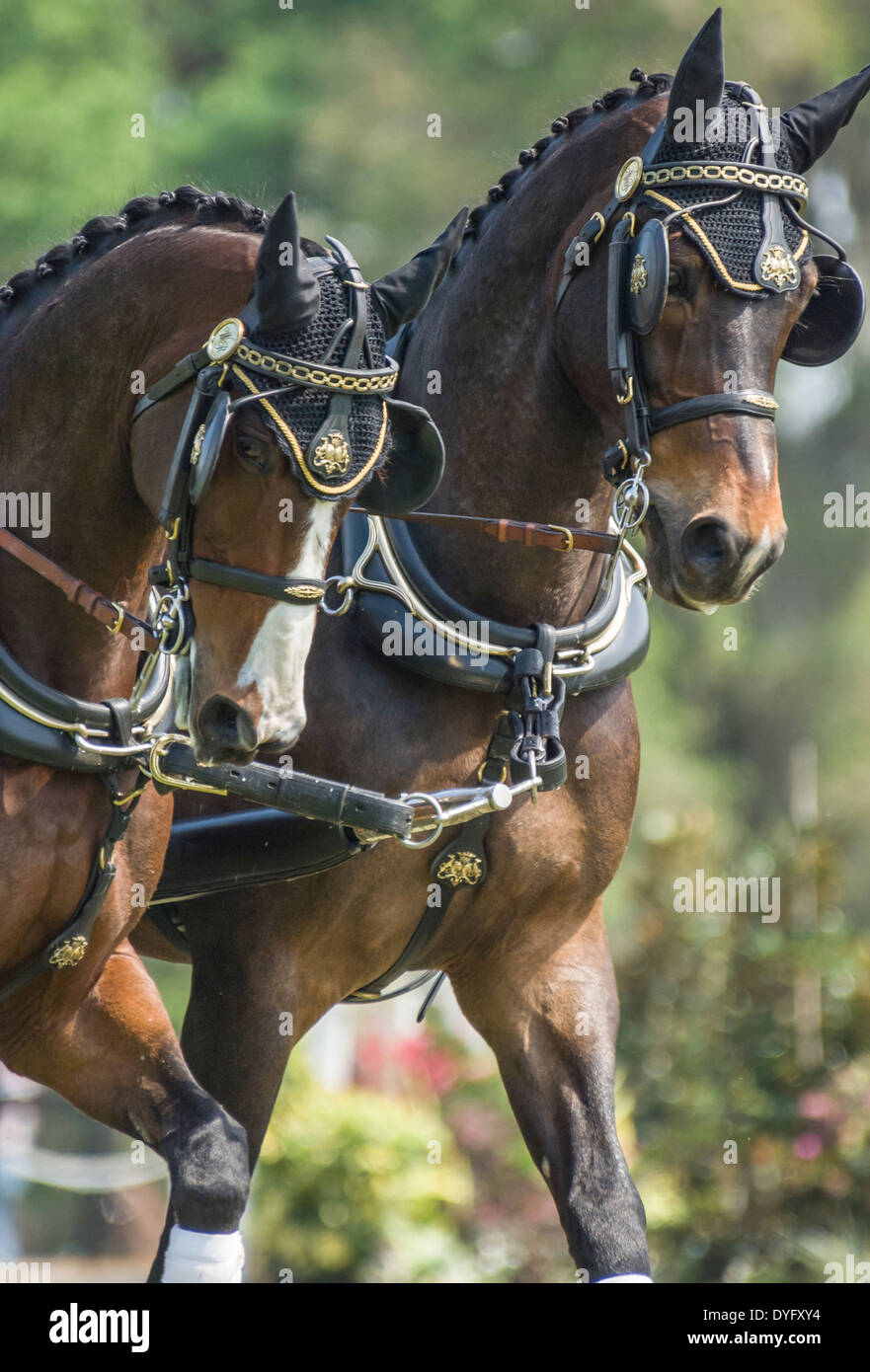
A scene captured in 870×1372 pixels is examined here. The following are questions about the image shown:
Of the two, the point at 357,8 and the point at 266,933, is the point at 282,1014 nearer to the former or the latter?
the point at 266,933

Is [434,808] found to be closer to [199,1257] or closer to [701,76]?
[199,1257]

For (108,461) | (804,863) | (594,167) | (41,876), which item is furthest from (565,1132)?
(804,863)

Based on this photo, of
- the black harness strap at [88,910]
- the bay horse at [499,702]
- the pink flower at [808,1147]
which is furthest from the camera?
the pink flower at [808,1147]

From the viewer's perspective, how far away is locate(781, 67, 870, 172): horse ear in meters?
3.39

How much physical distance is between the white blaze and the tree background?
42.7 inches

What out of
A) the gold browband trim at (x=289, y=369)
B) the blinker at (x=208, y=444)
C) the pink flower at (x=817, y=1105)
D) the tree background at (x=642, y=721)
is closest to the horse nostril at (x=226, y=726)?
the blinker at (x=208, y=444)

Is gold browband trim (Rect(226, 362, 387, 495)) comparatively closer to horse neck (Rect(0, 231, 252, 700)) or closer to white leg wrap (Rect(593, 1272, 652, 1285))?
horse neck (Rect(0, 231, 252, 700))

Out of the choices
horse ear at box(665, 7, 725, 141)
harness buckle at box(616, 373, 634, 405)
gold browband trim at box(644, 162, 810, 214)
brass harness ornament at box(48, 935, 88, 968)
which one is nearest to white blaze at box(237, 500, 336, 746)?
brass harness ornament at box(48, 935, 88, 968)

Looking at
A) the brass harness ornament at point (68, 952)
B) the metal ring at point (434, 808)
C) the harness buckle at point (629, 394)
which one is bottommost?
the brass harness ornament at point (68, 952)

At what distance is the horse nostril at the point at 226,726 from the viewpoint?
105 inches

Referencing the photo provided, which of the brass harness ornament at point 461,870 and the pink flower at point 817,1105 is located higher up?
the brass harness ornament at point 461,870

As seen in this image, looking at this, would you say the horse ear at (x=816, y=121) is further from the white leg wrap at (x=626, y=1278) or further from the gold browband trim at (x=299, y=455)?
the white leg wrap at (x=626, y=1278)

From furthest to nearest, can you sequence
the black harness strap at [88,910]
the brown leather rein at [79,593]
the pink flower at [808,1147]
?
the pink flower at [808,1147]
the black harness strap at [88,910]
the brown leather rein at [79,593]

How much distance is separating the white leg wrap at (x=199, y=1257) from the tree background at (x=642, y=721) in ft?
5.99
